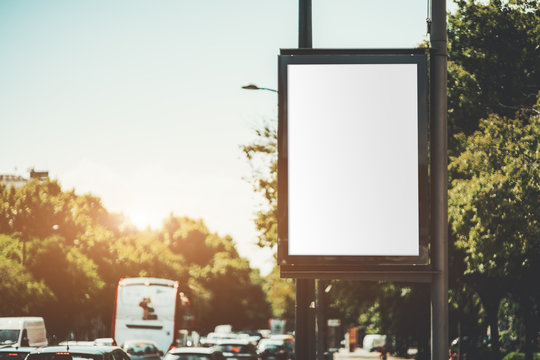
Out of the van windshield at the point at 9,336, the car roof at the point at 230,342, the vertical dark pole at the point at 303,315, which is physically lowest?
the car roof at the point at 230,342

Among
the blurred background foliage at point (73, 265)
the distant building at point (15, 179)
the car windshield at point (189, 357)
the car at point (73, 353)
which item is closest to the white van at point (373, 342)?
the blurred background foliage at point (73, 265)

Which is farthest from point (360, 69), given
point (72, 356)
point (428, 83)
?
point (72, 356)

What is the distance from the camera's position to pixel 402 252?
695cm

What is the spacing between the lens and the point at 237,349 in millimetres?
36344

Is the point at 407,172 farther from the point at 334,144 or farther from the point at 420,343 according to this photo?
the point at 420,343

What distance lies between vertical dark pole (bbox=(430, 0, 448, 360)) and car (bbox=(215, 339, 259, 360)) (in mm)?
29104

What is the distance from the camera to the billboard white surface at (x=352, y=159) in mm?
7012

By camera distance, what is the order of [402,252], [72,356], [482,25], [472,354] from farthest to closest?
[472,354] → [482,25] → [72,356] → [402,252]

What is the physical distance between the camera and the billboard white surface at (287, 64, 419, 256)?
23.0ft

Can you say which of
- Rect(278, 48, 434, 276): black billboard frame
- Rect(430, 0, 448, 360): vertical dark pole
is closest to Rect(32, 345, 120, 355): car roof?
Rect(278, 48, 434, 276): black billboard frame

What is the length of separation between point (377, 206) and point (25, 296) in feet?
154

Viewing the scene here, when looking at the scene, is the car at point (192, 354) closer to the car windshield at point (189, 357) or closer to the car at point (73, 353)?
the car windshield at point (189, 357)

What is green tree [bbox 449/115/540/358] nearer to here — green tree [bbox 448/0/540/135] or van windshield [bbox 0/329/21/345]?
green tree [bbox 448/0/540/135]

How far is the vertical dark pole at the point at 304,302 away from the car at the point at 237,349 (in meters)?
25.5
